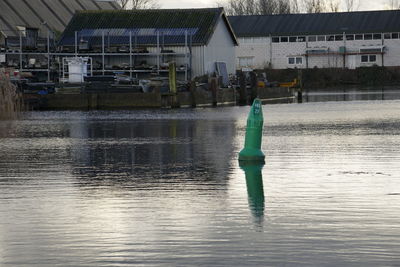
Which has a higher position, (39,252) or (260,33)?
(260,33)

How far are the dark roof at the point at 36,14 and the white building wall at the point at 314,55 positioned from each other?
32.5 meters

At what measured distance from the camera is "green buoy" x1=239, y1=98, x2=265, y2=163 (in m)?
19.0

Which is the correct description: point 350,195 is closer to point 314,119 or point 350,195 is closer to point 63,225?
point 63,225

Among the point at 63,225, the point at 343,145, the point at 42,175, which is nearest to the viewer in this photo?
the point at 63,225

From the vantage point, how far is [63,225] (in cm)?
1176

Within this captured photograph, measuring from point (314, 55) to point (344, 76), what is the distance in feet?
21.7

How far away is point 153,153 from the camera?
2233 cm

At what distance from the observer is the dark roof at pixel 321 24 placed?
115 metres

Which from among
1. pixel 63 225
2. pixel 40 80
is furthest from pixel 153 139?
pixel 40 80

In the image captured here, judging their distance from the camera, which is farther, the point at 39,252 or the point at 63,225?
the point at 63,225

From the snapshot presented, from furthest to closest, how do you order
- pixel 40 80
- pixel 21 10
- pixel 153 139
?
1. pixel 21 10
2. pixel 40 80
3. pixel 153 139

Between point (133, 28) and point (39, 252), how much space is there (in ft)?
208

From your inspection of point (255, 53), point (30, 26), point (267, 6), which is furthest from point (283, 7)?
point (30, 26)

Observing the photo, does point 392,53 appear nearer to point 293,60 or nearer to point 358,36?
point 358,36
